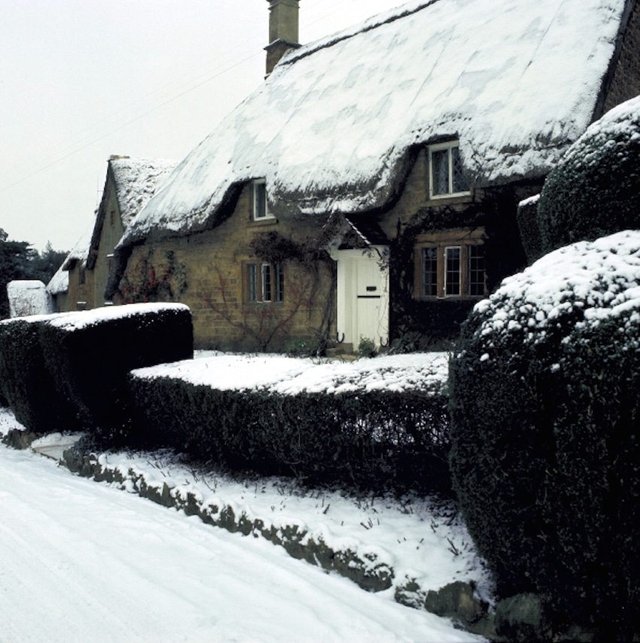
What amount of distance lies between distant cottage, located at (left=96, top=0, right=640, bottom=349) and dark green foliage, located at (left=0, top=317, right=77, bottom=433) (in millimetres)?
7583

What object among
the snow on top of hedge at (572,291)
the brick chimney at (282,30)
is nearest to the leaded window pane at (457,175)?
the snow on top of hedge at (572,291)

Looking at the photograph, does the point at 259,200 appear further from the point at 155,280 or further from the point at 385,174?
the point at 385,174

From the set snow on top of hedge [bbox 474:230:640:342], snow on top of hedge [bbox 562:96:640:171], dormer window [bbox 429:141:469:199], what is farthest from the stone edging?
dormer window [bbox 429:141:469:199]

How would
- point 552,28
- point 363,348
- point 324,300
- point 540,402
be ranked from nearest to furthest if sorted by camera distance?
point 540,402, point 552,28, point 363,348, point 324,300

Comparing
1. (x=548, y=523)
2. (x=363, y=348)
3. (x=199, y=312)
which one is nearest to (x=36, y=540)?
(x=548, y=523)

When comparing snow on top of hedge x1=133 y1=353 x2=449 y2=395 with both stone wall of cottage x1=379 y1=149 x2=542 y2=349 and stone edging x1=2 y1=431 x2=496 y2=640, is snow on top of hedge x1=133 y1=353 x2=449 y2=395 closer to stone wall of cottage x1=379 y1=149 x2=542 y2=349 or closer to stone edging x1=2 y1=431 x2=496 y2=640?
stone edging x1=2 y1=431 x2=496 y2=640

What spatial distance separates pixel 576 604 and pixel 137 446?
19.1 feet

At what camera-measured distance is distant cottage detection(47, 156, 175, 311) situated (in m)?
27.0

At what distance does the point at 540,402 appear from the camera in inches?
117

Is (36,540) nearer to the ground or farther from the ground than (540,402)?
nearer to the ground

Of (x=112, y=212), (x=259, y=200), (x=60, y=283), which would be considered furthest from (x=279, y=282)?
(x=60, y=283)

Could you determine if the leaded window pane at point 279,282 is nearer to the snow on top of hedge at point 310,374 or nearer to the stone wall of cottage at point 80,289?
the snow on top of hedge at point 310,374

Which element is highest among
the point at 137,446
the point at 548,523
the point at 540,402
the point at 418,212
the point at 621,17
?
the point at 621,17

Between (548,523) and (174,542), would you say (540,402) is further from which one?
(174,542)
